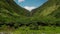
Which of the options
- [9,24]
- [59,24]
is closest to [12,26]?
[9,24]

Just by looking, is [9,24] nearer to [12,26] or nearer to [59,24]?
[12,26]

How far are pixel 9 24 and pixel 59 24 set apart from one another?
3580cm

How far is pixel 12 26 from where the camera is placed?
14275 centimetres

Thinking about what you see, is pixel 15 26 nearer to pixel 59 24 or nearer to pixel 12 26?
pixel 12 26

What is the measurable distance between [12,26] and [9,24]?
10.2ft

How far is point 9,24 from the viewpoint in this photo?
144625mm

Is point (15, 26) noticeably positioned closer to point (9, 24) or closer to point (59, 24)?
point (9, 24)

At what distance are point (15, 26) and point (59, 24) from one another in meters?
34.0

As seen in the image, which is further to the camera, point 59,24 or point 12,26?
point 59,24

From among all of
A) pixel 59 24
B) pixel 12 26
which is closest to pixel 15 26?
pixel 12 26

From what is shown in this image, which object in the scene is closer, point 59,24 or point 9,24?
point 9,24

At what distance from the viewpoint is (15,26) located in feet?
454

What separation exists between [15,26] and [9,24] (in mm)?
7610

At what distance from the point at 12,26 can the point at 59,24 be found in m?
34.3
